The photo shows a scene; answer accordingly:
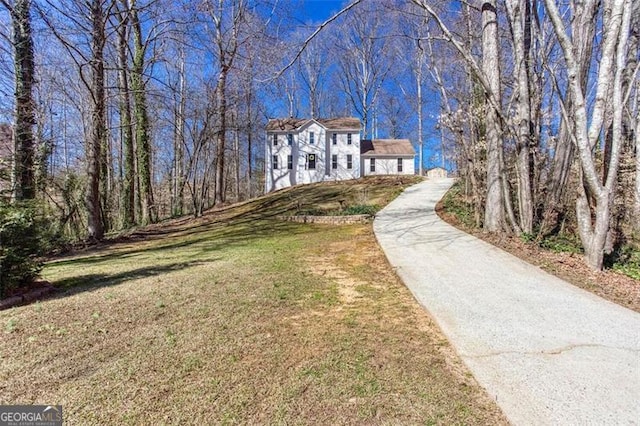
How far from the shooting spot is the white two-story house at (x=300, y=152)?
89.5 feet

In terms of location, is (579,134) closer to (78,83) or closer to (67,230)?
(67,230)

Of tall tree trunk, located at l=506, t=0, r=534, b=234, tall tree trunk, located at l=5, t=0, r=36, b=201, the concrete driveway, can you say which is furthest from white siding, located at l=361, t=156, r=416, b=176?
the concrete driveway

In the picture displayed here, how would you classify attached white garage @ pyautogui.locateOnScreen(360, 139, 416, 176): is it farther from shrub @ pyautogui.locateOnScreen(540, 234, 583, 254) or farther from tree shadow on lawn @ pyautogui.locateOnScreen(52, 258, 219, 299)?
tree shadow on lawn @ pyautogui.locateOnScreen(52, 258, 219, 299)

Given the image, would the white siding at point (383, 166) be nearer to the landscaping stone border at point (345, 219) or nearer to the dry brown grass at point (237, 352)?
the landscaping stone border at point (345, 219)

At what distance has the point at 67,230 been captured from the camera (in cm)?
1265

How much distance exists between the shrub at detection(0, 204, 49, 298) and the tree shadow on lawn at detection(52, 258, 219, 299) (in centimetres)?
46

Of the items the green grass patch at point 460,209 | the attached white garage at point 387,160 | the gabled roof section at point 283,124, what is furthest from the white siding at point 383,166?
the green grass patch at point 460,209

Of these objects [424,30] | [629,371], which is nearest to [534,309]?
[629,371]

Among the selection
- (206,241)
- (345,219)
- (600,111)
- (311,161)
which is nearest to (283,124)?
(311,161)

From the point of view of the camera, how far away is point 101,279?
530cm

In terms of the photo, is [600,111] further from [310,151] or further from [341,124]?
[341,124]

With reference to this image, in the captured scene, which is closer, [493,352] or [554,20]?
[493,352]

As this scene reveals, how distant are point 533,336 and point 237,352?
2.73 meters

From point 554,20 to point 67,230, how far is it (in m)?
15.8
